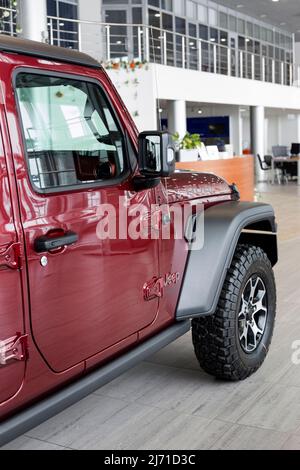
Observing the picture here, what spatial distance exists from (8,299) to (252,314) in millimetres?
1691

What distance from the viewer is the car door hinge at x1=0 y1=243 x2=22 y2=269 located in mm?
1721

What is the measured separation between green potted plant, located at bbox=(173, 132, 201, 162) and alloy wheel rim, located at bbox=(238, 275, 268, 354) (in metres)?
6.15

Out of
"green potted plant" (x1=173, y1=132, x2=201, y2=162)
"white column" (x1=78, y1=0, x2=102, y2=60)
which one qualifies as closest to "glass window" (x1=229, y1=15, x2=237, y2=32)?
"white column" (x1=78, y1=0, x2=102, y2=60)

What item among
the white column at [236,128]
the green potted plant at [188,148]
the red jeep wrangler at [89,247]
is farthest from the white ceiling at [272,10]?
the red jeep wrangler at [89,247]

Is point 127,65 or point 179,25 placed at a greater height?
point 179,25

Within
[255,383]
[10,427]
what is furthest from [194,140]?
[10,427]

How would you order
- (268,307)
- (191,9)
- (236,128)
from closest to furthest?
(268,307), (236,128), (191,9)

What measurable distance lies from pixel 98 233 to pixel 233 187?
Answer: 1.45 metres

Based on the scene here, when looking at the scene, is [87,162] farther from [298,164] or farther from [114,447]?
[298,164]

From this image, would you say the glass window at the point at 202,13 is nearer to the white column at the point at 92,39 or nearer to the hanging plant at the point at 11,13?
the white column at the point at 92,39

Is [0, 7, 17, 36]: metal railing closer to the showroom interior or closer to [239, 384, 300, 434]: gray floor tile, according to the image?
the showroom interior

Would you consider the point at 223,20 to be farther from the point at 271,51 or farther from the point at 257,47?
the point at 271,51

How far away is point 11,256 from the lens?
1.75m

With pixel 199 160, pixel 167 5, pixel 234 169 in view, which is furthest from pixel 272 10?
pixel 199 160
